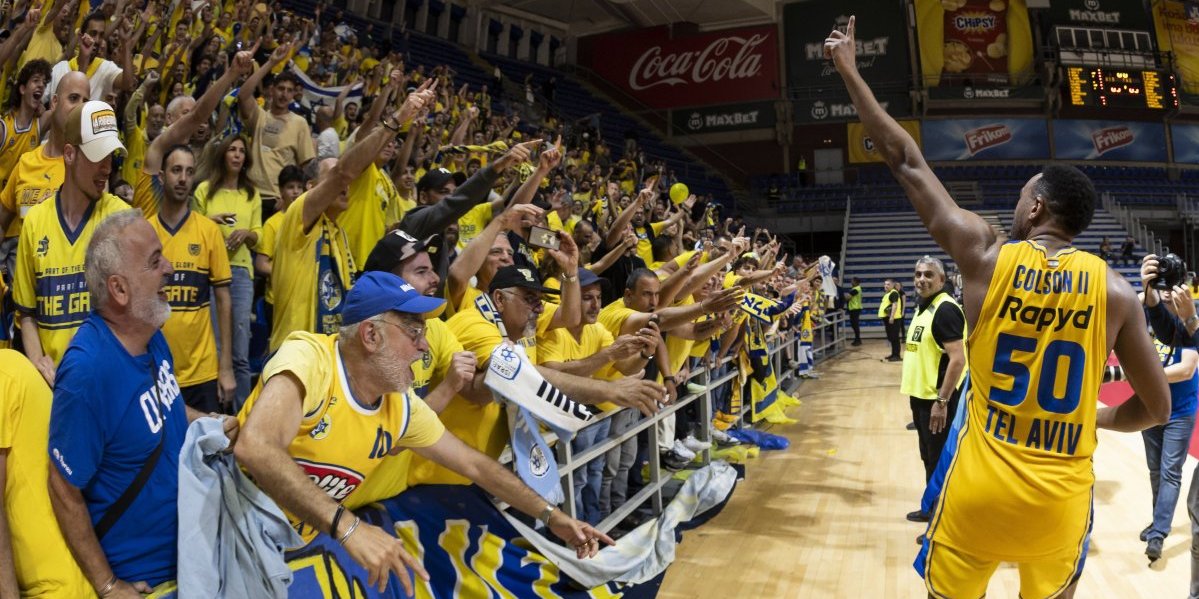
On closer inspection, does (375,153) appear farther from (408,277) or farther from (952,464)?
(952,464)

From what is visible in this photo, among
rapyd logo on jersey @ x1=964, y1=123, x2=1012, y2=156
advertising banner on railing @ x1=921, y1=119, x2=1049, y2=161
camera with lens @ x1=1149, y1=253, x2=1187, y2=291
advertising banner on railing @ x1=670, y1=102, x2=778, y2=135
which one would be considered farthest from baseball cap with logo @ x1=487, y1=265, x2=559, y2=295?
rapyd logo on jersey @ x1=964, y1=123, x2=1012, y2=156

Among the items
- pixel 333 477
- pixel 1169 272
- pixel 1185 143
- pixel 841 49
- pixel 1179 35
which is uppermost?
pixel 1179 35

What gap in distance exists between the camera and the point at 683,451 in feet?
22.9

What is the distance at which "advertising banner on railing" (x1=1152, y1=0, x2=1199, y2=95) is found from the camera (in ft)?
92.7

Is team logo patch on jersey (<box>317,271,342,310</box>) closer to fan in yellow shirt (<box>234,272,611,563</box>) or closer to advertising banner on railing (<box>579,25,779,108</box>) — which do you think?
fan in yellow shirt (<box>234,272,611,563</box>)

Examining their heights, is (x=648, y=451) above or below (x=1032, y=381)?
below

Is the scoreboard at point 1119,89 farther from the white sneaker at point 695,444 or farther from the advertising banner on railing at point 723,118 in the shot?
the white sneaker at point 695,444

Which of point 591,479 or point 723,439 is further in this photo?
point 723,439

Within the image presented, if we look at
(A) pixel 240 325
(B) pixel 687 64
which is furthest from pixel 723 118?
(A) pixel 240 325

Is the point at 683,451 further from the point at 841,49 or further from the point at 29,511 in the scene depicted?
the point at 29,511

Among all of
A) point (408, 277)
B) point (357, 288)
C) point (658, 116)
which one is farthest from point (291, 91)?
point (658, 116)

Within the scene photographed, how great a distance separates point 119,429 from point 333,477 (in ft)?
2.08

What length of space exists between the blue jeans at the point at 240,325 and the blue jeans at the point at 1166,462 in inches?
209

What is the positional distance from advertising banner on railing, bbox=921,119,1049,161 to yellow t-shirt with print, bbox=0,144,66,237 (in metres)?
27.7
